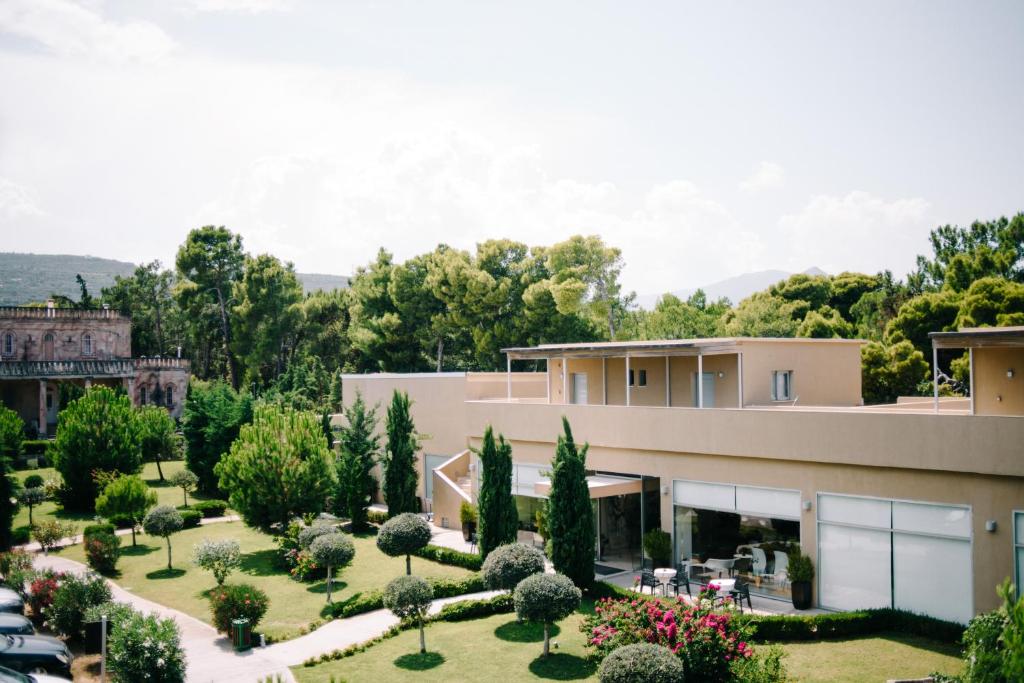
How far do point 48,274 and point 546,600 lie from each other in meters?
151

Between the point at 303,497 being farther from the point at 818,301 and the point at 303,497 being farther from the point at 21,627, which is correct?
the point at 818,301

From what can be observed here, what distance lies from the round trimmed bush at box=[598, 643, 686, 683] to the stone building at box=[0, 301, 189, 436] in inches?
1862

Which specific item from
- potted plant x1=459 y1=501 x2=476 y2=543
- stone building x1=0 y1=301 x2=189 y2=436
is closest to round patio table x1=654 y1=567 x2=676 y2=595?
potted plant x1=459 y1=501 x2=476 y2=543

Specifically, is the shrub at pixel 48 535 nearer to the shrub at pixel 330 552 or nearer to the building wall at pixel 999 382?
the shrub at pixel 330 552

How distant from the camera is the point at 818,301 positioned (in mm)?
62719

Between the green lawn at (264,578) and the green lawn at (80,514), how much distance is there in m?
4.87

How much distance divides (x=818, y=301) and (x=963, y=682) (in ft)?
186

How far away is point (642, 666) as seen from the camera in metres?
11.4

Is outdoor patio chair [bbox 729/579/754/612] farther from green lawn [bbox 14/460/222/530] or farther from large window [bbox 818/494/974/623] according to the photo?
green lawn [bbox 14/460/222/530]

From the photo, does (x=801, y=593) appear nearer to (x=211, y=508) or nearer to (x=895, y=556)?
(x=895, y=556)

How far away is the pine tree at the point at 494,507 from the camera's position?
20891mm

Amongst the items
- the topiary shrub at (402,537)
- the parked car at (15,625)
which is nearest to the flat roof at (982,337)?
the topiary shrub at (402,537)

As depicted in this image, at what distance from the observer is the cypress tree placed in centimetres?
1833

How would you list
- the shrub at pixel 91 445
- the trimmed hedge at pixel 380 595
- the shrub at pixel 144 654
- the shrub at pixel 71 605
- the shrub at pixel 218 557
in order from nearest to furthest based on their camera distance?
1. the shrub at pixel 144 654
2. the shrub at pixel 71 605
3. the trimmed hedge at pixel 380 595
4. the shrub at pixel 218 557
5. the shrub at pixel 91 445
